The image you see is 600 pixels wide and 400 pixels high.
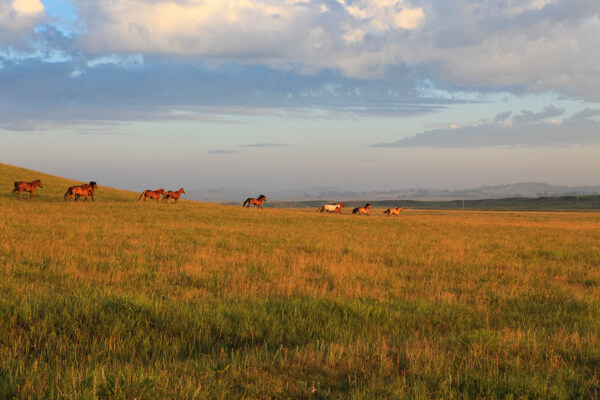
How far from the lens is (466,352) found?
5.89 metres

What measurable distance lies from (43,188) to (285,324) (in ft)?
164

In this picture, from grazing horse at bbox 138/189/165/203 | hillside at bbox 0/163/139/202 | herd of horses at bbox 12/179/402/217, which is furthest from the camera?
grazing horse at bbox 138/189/165/203

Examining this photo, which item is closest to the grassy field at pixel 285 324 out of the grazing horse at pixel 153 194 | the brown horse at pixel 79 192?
the brown horse at pixel 79 192

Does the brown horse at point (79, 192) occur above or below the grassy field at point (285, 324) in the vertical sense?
above

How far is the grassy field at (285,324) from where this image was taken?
15.6 feet

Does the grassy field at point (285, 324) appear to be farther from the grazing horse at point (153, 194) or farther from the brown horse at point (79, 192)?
the grazing horse at point (153, 194)

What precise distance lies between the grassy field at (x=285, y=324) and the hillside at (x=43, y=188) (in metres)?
28.0

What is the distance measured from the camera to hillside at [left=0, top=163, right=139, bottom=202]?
136ft

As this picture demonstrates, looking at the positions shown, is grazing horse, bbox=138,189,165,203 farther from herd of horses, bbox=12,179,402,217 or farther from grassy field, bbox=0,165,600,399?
grassy field, bbox=0,165,600,399

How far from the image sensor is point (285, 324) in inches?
295

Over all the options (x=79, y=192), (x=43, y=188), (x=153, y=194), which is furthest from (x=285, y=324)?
(x=43, y=188)

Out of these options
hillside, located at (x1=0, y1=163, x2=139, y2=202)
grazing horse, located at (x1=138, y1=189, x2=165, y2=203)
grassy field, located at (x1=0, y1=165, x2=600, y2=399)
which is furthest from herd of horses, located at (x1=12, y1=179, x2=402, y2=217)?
grassy field, located at (x1=0, y1=165, x2=600, y2=399)

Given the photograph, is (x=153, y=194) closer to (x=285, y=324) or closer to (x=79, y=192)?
(x=79, y=192)

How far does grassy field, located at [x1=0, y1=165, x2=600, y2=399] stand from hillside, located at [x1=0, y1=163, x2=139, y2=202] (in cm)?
2800
